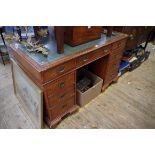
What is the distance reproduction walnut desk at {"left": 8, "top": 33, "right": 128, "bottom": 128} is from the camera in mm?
1162

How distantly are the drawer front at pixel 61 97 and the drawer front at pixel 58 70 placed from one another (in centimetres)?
21

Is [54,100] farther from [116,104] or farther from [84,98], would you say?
[116,104]

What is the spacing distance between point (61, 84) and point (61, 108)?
0.30m

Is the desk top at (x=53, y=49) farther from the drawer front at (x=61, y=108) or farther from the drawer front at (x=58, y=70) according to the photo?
the drawer front at (x=61, y=108)

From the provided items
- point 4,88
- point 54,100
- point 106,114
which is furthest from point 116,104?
point 4,88

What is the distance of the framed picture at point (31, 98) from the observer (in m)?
1.31

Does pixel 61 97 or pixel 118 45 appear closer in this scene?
pixel 61 97

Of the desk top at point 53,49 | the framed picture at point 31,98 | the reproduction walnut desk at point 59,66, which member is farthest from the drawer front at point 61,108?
the desk top at point 53,49

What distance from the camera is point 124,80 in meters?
2.33

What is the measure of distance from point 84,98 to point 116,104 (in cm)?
44

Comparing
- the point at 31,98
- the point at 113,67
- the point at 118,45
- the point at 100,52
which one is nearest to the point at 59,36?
the point at 100,52

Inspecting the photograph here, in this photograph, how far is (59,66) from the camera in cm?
120

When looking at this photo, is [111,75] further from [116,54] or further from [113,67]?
[116,54]

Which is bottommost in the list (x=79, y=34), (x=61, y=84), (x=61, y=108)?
(x=61, y=108)
